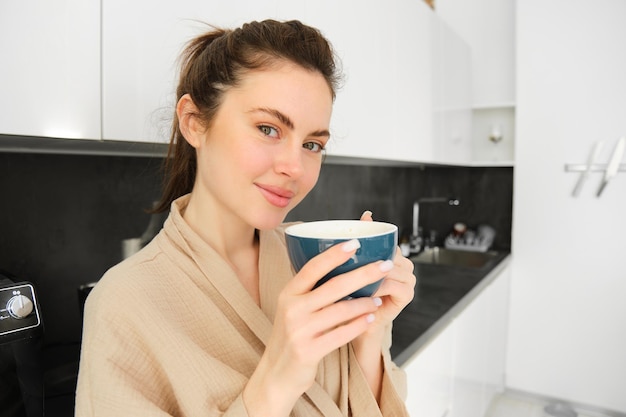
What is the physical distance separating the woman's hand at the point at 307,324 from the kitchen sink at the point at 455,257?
2.33m

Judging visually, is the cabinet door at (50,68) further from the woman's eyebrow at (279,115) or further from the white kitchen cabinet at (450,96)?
the white kitchen cabinet at (450,96)

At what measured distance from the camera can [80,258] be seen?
1064mm

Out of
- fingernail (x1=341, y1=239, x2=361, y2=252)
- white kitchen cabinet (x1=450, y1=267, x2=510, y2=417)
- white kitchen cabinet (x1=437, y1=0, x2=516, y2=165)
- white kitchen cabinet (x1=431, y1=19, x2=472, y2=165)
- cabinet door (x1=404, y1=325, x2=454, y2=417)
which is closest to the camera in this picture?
fingernail (x1=341, y1=239, x2=361, y2=252)

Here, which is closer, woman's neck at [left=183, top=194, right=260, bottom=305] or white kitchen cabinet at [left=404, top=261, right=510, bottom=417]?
woman's neck at [left=183, top=194, right=260, bottom=305]

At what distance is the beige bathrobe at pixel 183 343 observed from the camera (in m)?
0.53

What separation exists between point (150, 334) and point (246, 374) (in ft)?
0.53

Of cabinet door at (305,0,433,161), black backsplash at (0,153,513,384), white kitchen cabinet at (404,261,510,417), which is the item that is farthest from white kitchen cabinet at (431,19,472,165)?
black backsplash at (0,153,513,384)

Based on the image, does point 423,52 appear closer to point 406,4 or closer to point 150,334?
point 406,4

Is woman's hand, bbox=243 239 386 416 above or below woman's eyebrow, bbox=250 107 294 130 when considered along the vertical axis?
below

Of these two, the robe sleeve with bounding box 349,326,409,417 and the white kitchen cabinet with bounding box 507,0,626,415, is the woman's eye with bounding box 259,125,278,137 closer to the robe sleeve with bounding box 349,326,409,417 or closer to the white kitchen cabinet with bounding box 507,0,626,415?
the robe sleeve with bounding box 349,326,409,417

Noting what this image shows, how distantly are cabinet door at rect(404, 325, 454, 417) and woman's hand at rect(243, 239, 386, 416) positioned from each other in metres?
0.82

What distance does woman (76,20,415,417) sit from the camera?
492 millimetres

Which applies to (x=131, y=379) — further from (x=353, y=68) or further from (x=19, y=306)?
(x=353, y=68)

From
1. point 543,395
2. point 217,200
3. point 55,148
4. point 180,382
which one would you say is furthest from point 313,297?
point 543,395
